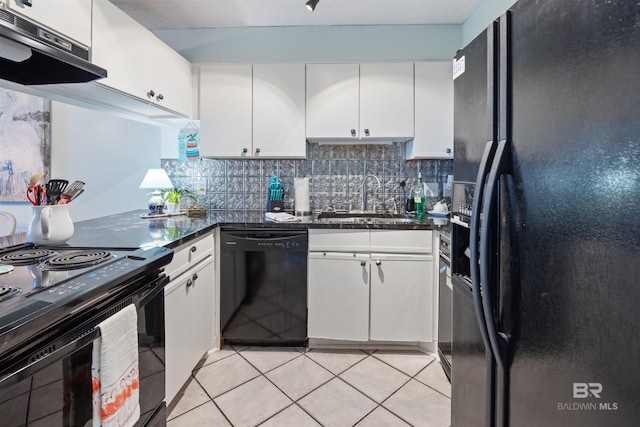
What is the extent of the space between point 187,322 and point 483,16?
2.90 metres

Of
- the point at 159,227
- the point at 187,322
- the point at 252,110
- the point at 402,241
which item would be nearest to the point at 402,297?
the point at 402,241

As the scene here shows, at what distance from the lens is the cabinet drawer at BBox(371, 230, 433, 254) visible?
221 centimetres

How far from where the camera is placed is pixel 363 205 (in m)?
2.85

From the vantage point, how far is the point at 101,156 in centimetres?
282

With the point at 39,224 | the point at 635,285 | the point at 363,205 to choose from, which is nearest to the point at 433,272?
the point at 363,205

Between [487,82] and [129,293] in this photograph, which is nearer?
[487,82]

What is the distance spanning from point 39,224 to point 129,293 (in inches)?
24.1

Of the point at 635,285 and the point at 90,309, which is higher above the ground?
the point at 635,285

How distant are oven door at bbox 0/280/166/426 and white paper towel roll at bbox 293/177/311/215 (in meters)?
1.59

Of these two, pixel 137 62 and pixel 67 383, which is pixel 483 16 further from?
pixel 67 383

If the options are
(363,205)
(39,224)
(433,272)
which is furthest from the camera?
(363,205)

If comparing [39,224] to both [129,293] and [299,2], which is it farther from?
[299,2]

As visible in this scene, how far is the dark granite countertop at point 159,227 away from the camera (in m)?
1.50

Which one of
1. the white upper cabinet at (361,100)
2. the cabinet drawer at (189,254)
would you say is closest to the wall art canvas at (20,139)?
the cabinet drawer at (189,254)
